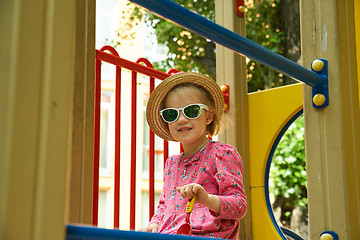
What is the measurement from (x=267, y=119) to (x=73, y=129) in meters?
1.84

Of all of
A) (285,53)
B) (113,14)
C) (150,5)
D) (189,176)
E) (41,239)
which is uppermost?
(113,14)

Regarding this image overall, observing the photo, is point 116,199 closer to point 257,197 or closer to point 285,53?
point 257,197

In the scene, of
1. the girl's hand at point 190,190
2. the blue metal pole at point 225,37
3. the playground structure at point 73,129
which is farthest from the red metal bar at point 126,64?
the girl's hand at point 190,190

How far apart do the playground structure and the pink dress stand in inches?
10.3

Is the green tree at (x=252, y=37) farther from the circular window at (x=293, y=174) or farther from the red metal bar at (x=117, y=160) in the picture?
the red metal bar at (x=117, y=160)

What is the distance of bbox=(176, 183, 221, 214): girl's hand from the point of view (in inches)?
56.4

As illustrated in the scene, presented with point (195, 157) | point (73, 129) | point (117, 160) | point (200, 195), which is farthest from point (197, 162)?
point (73, 129)

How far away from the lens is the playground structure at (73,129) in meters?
0.63

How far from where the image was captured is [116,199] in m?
2.38

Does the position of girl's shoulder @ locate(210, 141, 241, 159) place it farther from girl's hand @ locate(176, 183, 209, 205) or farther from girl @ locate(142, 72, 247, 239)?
girl's hand @ locate(176, 183, 209, 205)

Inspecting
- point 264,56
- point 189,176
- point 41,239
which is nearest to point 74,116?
point 41,239

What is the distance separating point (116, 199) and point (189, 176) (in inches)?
23.0

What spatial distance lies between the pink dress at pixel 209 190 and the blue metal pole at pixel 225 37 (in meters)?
0.40

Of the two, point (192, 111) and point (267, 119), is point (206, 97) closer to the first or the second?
point (192, 111)
